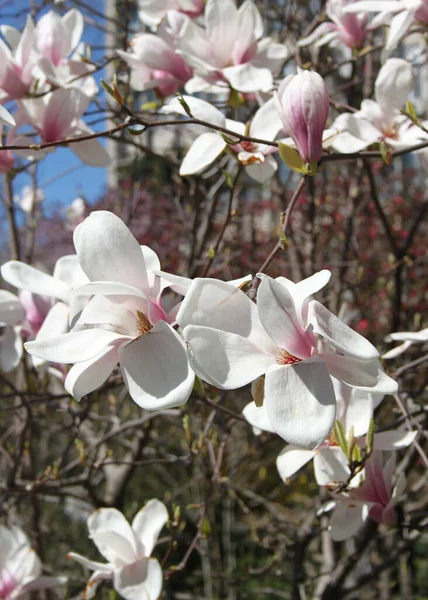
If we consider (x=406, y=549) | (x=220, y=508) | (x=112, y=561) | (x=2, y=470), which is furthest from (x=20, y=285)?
(x=220, y=508)

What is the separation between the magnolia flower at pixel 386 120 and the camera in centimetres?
92

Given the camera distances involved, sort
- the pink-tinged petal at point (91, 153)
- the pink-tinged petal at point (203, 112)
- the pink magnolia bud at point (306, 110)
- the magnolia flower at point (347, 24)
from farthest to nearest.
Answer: the magnolia flower at point (347, 24) → the pink-tinged petal at point (91, 153) → the pink-tinged petal at point (203, 112) → the pink magnolia bud at point (306, 110)

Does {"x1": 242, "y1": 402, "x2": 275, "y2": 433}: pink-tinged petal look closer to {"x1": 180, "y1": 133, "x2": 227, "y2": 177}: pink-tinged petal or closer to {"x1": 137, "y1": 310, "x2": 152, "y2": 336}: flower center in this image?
{"x1": 137, "y1": 310, "x2": 152, "y2": 336}: flower center

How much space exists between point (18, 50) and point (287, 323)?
83 cm

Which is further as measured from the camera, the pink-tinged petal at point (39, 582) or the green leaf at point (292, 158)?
the pink-tinged petal at point (39, 582)

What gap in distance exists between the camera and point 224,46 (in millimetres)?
1039

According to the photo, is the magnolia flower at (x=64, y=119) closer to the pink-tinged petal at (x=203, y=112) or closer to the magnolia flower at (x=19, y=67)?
the magnolia flower at (x=19, y=67)

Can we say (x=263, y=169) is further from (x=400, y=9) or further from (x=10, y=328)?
(x=10, y=328)

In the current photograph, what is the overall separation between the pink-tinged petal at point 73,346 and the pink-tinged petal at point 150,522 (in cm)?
55

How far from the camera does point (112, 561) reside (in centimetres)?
96

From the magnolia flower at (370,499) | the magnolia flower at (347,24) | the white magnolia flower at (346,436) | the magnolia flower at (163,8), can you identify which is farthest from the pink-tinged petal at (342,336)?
the magnolia flower at (163,8)

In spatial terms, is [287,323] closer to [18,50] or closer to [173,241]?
[18,50]

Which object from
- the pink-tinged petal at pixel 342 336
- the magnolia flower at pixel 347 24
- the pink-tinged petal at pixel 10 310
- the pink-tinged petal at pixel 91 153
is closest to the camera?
the pink-tinged petal at pixel 342 336

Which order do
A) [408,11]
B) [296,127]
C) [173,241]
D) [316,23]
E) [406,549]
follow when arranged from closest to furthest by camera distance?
[296,127] → [408,11] → [406,549] → [316,23] → [173,241]
